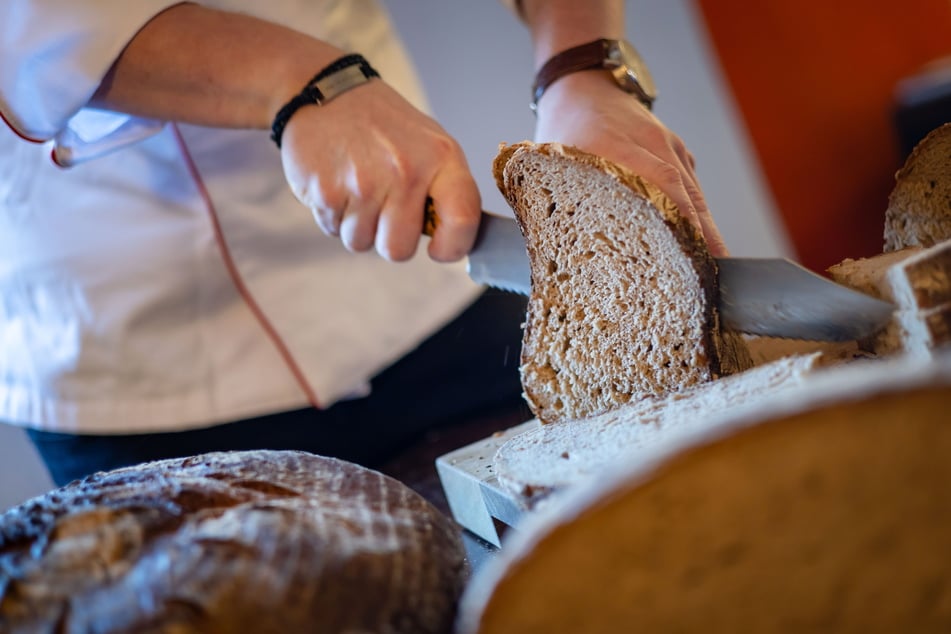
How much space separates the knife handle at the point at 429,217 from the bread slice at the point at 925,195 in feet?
2.03

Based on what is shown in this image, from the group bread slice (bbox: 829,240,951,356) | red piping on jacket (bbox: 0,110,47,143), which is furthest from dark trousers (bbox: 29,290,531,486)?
bread slice (bbox: 829,240,951,356)

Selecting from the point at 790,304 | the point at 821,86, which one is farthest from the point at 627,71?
the point at 821,86

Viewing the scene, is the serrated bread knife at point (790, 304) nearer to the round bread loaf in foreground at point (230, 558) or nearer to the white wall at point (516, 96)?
the round bread loaf in foreground at point (230, 558)

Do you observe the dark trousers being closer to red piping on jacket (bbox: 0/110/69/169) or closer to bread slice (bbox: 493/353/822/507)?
red piping on jacket (bbox: 0/110/69/169)

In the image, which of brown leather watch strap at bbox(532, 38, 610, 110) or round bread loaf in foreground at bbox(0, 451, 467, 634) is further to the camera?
brown leather watch strap at bbox(532, 38, 610, 110)

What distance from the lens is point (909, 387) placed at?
0.44 meters

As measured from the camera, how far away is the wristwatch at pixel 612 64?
1.47 metres

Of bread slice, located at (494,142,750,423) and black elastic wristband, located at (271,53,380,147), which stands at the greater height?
black elastic wristband, located at (271,53,380,147)

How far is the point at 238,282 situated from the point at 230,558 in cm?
112

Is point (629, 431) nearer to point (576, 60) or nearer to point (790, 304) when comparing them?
point (790, 304)

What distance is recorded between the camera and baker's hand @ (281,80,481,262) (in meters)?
1.27

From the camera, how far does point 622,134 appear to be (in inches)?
52.6

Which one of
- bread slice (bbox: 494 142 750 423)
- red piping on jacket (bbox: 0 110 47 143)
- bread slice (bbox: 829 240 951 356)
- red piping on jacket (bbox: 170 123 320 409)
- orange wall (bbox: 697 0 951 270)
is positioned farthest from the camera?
orange wall (bbox: 697 0 951 270)

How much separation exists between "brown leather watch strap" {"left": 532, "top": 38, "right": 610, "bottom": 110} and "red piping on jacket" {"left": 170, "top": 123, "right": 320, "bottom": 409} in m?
0.68
